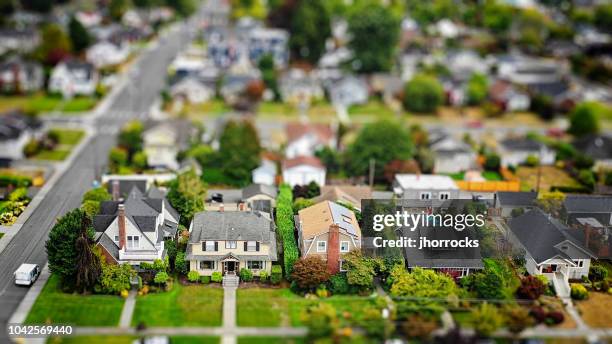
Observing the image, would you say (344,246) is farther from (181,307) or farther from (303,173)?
(303,173)

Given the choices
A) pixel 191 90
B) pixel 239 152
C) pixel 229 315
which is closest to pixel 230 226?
pixel 229 315

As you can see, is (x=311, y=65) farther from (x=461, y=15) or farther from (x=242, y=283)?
(x=242, y=283)

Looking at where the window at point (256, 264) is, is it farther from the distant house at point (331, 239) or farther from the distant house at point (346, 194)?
the distant house at point (346, 194)

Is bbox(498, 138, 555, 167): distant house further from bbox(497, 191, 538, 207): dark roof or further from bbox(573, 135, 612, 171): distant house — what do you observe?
bbox(497, 191, 538, 207): dark roof

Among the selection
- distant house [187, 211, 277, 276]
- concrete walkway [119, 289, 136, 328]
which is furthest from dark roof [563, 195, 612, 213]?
concrete walkway [119, 289, 136, 328]

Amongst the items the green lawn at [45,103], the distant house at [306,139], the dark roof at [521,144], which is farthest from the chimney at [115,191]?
the dark roof at [521,144]
